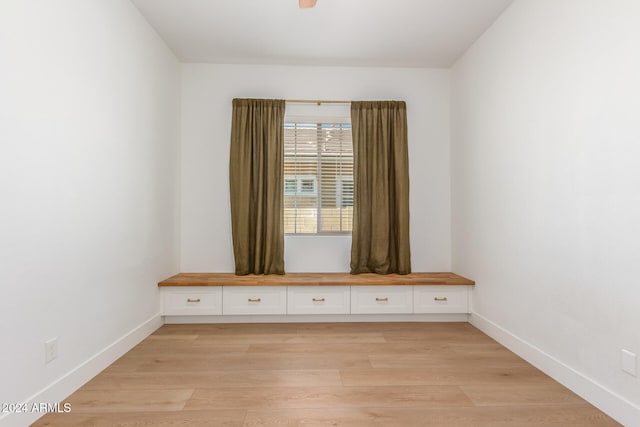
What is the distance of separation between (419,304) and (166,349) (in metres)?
2.30

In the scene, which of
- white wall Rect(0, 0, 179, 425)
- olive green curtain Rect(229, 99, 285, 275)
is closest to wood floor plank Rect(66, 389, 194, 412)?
white wall Rect(0, 0, 179, 425)

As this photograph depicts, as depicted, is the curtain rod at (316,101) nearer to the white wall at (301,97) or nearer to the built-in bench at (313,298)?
the white wall at (301,97)

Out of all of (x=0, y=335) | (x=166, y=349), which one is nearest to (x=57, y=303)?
(x=0, y=335)

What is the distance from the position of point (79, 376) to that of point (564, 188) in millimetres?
3162

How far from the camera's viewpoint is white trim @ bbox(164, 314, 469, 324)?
10.7 feet

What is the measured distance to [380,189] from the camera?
355 centimetres

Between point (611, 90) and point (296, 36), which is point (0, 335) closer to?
point (296, 36)

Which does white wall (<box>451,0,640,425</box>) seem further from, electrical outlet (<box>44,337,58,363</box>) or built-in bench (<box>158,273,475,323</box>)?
electrical outlet (<box>44,337,58,363</box>)

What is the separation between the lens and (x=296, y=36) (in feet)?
9.96

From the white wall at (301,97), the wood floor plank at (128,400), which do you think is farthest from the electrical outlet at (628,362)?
the wood floor plank at (128,400)

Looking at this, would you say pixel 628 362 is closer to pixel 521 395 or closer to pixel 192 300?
pixel 521 395

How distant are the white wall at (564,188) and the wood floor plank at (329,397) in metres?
0.79

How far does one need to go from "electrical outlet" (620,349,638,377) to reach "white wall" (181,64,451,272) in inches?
80.7

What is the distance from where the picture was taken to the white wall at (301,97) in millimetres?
3602
